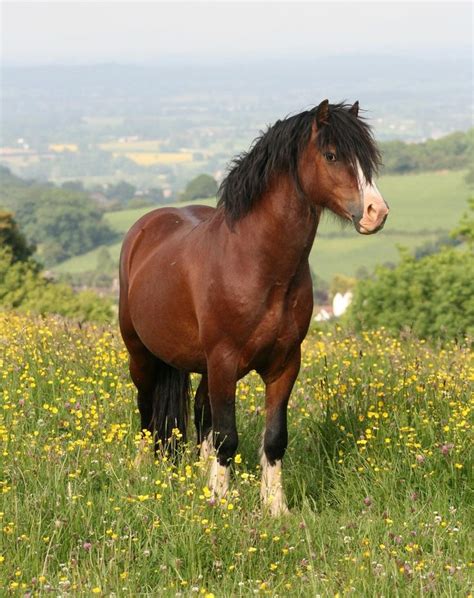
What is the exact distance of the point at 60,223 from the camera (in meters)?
144

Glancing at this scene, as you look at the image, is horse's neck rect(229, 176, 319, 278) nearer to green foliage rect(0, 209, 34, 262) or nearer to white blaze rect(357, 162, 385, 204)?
white blaze rect(357, 162, 385, 204)

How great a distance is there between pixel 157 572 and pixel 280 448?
1.69m

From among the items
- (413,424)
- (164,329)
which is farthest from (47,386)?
(413,424)

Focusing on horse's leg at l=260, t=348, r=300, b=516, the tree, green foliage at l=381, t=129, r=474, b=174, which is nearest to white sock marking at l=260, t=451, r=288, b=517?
horse's leg at l=260, t=348, r=300, b=516

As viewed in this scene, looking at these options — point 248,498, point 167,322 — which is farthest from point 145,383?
point 248,498

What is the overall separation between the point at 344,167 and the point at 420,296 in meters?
33.8

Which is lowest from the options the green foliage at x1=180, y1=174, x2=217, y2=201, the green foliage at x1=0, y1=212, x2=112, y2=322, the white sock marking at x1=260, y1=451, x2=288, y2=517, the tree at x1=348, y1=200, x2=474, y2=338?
the green foliage at x1=180, y1=174, x2=217, y2=201

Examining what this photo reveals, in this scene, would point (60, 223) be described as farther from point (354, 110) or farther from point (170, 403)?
point (354, 110)

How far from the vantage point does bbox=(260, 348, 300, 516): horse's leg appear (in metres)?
6.34

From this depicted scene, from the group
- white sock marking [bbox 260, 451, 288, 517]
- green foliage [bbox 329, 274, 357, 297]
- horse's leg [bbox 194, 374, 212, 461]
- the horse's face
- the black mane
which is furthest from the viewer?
green foliage [bbox 329, 274, 357, 297]

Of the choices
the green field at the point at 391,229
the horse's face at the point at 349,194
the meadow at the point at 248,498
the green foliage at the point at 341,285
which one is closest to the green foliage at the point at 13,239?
the meadow at the point at 248,498

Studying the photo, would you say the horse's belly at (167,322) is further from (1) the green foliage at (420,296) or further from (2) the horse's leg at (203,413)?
(1) the green foliage at (420,296)

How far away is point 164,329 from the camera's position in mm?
6965

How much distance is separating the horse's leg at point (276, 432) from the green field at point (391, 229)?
10201 centimetres
